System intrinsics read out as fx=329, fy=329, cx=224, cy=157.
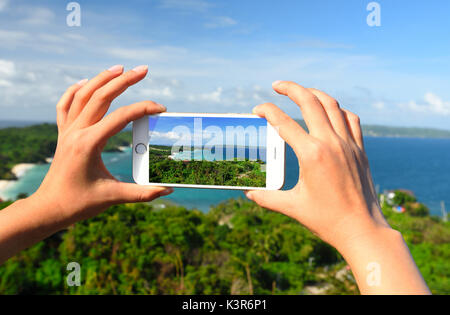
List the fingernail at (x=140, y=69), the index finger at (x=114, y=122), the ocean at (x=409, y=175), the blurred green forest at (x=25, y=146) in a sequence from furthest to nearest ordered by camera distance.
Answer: the blurred green forest at (x=25, y=146), the ocean at (x=409, y=175), the fingernail at (x=140, y=69), the index finger at (x=114, y=122)

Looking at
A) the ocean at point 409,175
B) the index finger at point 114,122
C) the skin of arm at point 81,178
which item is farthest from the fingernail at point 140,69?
the ocean at point 409,175

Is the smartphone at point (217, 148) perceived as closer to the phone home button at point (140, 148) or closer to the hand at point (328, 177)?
the phone home button at point (140, 148)

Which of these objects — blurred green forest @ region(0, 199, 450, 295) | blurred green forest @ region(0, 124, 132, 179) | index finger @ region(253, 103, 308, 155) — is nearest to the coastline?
blurred green forest @ region(0, 124, 132, 179)

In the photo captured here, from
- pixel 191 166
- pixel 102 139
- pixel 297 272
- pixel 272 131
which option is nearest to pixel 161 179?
pixel 191 166

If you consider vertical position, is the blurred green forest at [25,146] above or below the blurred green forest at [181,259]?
above

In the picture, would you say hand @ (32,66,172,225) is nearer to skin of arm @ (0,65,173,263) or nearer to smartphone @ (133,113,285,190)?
skin of arm @ (0,65,173,263)

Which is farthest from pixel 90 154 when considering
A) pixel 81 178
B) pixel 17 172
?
pixel 17 172

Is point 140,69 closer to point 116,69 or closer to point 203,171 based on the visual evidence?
point 116,69
